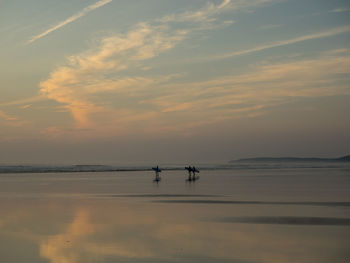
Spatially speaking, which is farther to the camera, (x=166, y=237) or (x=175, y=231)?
(x=175, y=231)

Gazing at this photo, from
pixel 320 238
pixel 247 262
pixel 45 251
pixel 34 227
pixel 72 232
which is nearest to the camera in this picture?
pixel 247 262

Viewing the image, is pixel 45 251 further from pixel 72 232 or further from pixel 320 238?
pixel 320 238

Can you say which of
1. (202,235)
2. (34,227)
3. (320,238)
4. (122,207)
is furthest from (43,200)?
(320,238)

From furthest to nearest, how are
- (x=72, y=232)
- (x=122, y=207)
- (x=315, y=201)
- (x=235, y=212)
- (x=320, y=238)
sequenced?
1. (x=315, y=201)
2. (x=122, y=207)
3. (x=235, y=212)
4. (x=72, y=232)
5. (x=320, y=238)

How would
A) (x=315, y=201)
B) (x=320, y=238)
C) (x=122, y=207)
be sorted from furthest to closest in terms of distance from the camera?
(x=315, y=201) → (x=122, y=207) → (x=320, y=238)

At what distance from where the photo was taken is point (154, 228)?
673 inches

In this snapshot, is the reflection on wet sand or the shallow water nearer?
the reflection on wet sand

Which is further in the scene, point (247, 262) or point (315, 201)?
point (315, 201)

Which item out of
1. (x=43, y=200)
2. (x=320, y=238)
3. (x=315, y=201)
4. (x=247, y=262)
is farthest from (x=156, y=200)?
(x=247, y=262)

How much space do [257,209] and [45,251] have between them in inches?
494

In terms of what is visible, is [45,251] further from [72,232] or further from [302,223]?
[302,223]

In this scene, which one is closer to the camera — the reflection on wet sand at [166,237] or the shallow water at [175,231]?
the reflection on wet sand at [166,237]

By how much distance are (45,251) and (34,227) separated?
459 centimetres

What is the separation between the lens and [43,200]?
27672 millimetres
